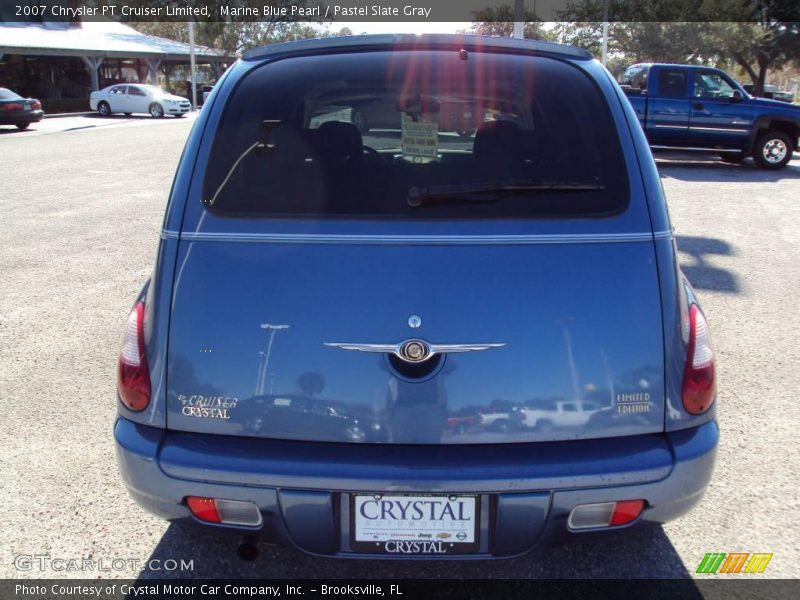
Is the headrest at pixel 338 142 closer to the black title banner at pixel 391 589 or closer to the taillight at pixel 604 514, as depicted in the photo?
the taillight at pixel 604 514

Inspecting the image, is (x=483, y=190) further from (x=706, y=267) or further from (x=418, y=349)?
(x=706, y=267)

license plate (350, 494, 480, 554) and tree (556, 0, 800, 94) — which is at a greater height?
tree (556, 0, 800, 94)

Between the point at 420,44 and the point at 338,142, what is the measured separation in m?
0.46

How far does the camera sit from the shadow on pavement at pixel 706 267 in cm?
619

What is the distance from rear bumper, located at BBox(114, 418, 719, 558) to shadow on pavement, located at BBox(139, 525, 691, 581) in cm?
52

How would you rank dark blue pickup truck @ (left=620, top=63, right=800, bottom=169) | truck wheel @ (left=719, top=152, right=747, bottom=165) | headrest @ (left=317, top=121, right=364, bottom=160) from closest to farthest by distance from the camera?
1. headrest @ (left=317, top=121, right=364, bottom=160)
2. dark blue pickup truck @ (left=620, top=63, right=800, bottom=169)
3. truck wheel @ (left=719, top=152, right=747, bottom=165)

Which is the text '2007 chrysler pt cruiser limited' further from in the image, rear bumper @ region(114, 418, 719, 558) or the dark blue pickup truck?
the dark blue pickup truck

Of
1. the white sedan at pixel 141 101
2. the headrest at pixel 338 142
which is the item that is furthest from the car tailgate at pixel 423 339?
the white sedan at pixel 141 101

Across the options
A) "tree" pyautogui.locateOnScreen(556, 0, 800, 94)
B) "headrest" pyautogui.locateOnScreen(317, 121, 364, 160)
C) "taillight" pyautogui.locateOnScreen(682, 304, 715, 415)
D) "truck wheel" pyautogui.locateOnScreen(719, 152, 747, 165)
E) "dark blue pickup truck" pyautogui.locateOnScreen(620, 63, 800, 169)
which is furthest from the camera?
"tree" pyautogui.locateOnScreen(556, 0, 800, 94)

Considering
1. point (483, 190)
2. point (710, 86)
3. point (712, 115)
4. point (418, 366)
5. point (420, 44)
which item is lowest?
point (712, 115)

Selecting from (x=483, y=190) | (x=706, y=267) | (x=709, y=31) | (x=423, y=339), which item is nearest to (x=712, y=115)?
(x=706, y=267)

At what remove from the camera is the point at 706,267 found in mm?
6762

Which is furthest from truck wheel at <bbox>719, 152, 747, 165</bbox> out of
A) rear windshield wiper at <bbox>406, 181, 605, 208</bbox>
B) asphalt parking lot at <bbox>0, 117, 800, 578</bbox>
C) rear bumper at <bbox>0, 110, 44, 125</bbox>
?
rear bumper at <bbox>0, 110, 44, 125</bbox>

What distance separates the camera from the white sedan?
30.8 meters
